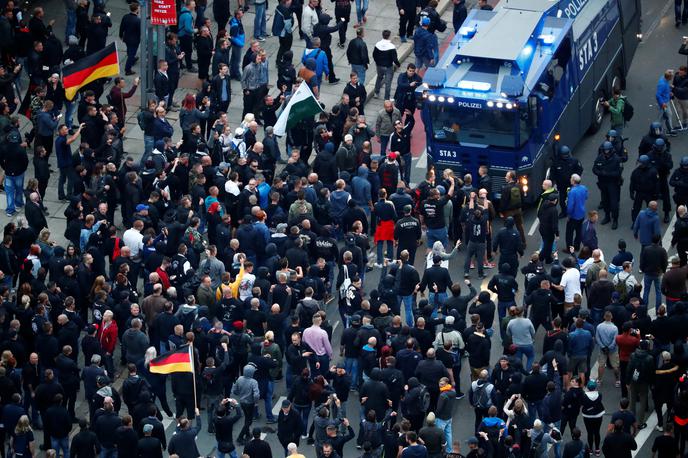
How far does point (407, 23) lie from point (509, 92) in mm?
9355

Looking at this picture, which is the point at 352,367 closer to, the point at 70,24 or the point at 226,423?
the point at 226,423

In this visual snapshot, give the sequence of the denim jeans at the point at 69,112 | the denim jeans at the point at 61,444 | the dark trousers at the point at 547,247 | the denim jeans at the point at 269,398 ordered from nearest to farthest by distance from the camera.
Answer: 1. the denim jeans at the point at 61,444
2. the denim jeans at the point at 269,398
3. the dark trousers at the point at 547,247
4. the denim jeans at the point at 69,112

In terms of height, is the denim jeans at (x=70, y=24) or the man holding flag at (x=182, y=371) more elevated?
the denim jeans at (x=70, y=24)

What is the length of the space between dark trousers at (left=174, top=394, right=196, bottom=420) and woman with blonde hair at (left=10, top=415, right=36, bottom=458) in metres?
2.54

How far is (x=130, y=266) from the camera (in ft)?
116

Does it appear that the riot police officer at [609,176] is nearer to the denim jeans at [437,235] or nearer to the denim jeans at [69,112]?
the denim jeans at [437,235]

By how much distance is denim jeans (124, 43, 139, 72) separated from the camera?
44000mm

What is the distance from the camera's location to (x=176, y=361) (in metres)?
32.0

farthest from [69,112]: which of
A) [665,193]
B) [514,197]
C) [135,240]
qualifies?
[665,193]

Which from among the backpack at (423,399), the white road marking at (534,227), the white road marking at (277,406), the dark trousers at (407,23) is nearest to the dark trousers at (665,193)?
the white road marking at (534,227)

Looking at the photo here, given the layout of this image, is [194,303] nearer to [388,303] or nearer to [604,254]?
[388,303]

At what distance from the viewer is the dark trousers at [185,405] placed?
32562mm

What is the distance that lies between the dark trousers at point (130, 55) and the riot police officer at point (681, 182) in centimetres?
1332

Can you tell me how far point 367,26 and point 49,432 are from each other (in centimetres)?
1814
